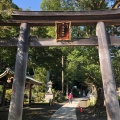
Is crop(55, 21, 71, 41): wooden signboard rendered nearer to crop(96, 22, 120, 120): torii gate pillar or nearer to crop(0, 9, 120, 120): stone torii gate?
crop(0, 9, 120, 120): stone torii gate

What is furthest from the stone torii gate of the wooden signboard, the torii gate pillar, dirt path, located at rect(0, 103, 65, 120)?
dirt path, located at rect(0, 103, 65, 120)

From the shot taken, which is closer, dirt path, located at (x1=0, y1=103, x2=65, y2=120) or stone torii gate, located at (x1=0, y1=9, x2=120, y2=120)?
stone torii gate, located at (x1=0, y1=9, x2=120, y2=120)

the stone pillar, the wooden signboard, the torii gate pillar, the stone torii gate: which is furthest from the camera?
the wooden signboard

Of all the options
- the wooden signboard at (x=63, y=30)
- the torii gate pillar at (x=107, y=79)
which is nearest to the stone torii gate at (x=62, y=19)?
the torii gate pillar at (x=107, y=79)

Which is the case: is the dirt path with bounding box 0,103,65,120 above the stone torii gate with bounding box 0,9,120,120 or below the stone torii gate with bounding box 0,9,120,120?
below

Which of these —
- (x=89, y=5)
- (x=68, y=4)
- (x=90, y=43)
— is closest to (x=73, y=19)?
(x=90, y=43)

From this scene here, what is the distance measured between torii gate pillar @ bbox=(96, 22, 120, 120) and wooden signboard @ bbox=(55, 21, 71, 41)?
56.0 inches

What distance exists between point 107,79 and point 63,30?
3.07m

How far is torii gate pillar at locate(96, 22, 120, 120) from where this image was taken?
7.25 metres

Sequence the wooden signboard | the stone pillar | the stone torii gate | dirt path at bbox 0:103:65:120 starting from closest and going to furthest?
the stone pillar
the stone torii gate
the wooden signboard
dirt path at bbox 0:103:65:120

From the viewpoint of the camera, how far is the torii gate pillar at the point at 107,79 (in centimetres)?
725

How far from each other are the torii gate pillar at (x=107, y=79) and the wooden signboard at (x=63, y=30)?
142 centimetres

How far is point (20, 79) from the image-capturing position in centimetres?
772

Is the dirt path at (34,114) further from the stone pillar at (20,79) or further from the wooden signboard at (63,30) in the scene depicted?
the wooden signboard at (63,30)
